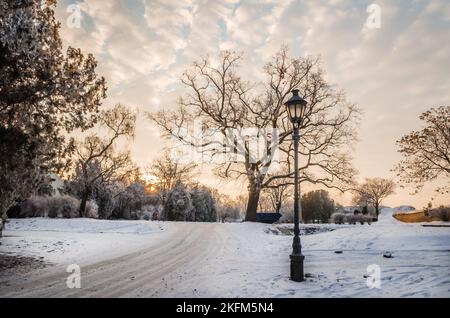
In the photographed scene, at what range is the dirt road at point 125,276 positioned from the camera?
7266 mm

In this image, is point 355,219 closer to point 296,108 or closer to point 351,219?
point 351,219

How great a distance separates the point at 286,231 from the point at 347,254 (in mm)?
12115

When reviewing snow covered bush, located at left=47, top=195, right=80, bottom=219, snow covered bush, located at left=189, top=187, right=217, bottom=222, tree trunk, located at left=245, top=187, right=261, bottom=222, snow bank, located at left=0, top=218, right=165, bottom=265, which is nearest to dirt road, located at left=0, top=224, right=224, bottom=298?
snow bank, located at left=0, top=218, right=165, bottom=265

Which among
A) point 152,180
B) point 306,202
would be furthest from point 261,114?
point 306,202

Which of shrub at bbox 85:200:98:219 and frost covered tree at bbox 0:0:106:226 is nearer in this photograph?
frost covered tree at bbox 0:0:106:226

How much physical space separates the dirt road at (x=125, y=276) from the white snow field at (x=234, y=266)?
2 centimetres

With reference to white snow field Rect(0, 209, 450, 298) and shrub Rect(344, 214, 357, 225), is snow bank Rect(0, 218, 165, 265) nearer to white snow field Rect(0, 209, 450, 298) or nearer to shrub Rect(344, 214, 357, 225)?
white snow field Rect(0, 209, 450, 298)

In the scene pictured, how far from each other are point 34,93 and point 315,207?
208 ft

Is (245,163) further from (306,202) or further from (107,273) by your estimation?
(306,202)

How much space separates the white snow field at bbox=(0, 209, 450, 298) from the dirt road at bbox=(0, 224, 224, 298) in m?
0.02

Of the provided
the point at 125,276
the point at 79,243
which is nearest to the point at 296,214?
the point at 125,276

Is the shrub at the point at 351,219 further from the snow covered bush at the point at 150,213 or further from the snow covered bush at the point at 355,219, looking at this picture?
the snow covered bush at the point at 150,213

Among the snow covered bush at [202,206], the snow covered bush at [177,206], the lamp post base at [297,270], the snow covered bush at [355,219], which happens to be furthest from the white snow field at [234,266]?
the snow covered bush at [202,206]

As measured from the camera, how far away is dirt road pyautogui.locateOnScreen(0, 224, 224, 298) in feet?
23.8
